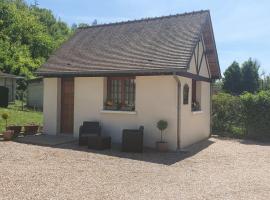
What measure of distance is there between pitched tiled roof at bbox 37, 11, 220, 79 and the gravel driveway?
3.19 metres

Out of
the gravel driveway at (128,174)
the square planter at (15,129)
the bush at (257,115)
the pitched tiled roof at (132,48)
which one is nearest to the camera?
the gravel driveway at (128,174)

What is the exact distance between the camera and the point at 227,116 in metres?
18.0

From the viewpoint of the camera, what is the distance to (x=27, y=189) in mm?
6910

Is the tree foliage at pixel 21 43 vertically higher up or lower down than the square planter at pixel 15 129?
higher up

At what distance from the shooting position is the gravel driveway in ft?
22.7

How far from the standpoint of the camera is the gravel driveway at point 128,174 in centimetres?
693

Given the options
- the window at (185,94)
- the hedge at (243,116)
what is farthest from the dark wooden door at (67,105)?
the hedge at (243,116)

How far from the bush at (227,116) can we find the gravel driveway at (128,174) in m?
4.97

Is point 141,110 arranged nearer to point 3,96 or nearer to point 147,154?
point 147,154

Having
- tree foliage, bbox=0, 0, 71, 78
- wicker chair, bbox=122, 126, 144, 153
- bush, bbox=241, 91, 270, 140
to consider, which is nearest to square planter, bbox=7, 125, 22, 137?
wicker chair, bbox=122, 126, 144, 153

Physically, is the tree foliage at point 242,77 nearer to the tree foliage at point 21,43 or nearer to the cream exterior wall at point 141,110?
the tree foliage at point 21,43

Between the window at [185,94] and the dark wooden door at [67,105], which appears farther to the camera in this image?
the dark wooden door at [67,105]

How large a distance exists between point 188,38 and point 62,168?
23.5ft

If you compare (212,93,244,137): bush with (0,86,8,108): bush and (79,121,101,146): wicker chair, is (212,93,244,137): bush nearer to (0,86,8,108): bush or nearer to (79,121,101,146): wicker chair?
(79,121,101,146): wicker chair
